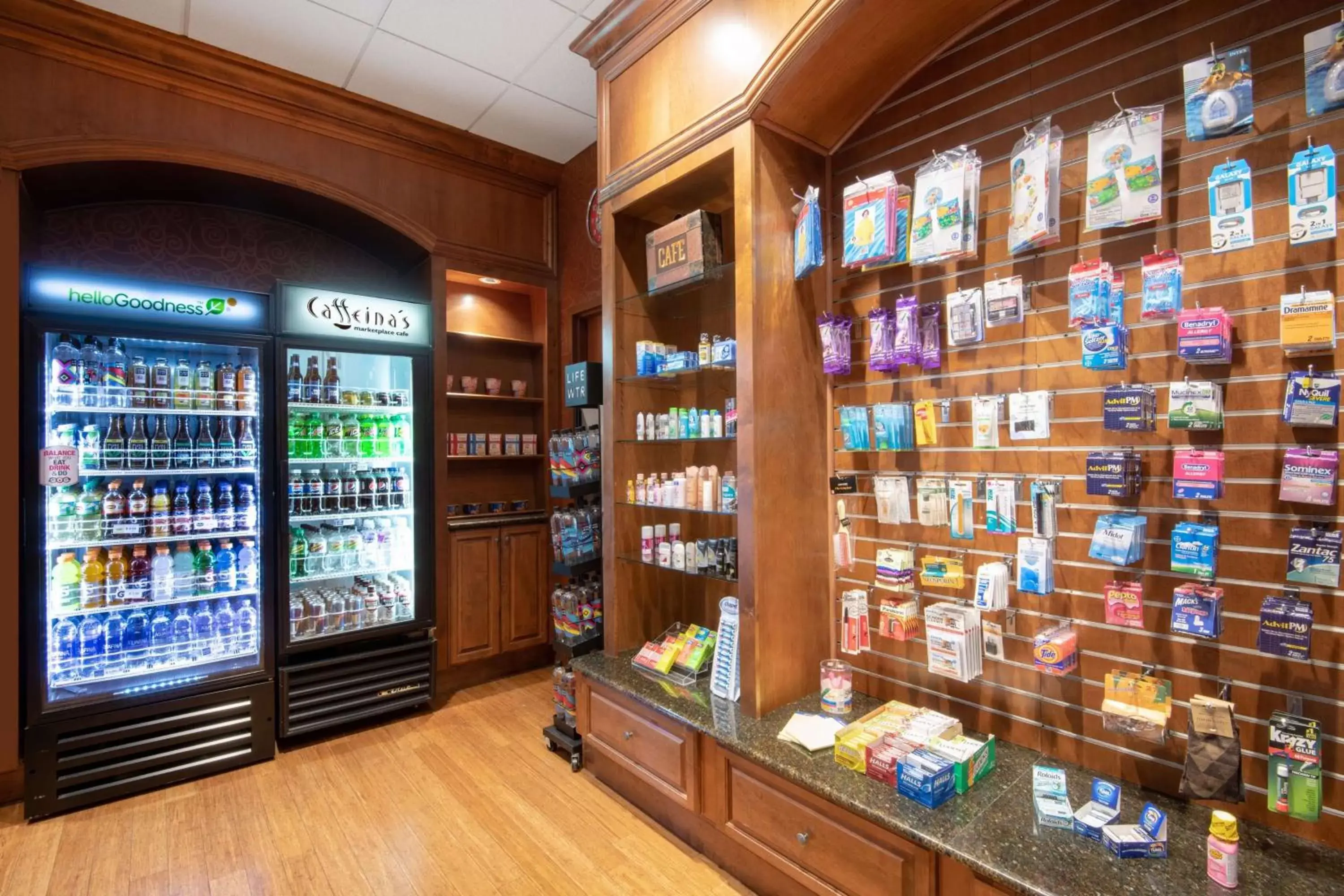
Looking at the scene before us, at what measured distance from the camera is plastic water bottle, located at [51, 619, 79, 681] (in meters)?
2.90

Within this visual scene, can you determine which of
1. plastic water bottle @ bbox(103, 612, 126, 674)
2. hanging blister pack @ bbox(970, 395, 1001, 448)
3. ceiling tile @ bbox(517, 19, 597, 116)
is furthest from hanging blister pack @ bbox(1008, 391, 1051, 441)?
plastic water bottle @ bbox(103, 612, 126, 674)

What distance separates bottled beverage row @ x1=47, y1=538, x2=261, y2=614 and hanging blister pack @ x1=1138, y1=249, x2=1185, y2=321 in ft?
13.2

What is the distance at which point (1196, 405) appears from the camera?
1.56 m

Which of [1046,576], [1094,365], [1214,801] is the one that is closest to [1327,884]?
[1214,801]

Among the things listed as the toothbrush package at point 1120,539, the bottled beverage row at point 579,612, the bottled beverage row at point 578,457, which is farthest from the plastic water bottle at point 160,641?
the toothbrush package at point 1120,539

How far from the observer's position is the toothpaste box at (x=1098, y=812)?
151cm

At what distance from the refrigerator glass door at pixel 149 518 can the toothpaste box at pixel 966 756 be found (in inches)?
132

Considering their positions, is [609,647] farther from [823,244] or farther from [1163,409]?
[1163,409]

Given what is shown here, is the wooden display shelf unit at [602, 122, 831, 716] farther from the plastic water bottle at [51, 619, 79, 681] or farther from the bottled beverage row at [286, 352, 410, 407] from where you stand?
the plastic water bottle at [51, 619, 79, 681]

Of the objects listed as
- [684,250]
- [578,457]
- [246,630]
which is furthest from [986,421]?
[246,630]

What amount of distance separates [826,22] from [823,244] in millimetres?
755

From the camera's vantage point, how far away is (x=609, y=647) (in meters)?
2.95

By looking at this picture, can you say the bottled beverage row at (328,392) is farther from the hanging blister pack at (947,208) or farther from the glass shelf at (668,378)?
the hanging blister pack at (947,208)

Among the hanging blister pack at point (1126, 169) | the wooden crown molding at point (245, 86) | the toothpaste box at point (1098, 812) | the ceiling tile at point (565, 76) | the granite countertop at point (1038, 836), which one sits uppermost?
the ceiling tile at point (565, 76)
